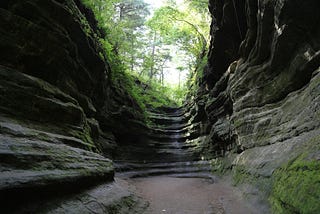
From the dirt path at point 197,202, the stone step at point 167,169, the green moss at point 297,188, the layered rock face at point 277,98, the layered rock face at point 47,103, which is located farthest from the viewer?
the stone step at point 167,169

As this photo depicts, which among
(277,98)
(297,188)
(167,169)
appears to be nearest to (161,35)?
(167,169)

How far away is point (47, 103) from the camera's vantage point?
654cm

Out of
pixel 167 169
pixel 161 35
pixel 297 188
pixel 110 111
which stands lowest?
pixel 297 188

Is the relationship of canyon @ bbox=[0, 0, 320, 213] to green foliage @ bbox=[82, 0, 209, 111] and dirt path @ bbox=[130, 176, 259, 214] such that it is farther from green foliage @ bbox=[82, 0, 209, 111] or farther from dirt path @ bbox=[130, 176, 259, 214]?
green foliage @ bbox=[82, 0, 209, 111]

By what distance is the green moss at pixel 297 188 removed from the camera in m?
3.12

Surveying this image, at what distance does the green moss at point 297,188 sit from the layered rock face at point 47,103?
3408 millimetres

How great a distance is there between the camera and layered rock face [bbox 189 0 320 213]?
4.12 metres

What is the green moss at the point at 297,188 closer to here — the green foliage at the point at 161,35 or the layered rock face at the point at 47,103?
the layered rock face at the point at 47,103

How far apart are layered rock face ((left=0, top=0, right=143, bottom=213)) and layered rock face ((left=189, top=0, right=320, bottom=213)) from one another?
3662 mm

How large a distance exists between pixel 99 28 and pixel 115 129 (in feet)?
21.5

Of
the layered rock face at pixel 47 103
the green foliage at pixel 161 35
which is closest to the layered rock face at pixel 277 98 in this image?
the layered rock face at pixel 47 103

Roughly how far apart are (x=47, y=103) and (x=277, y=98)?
24.5 feet

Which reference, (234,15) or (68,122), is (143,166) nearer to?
(68,122)

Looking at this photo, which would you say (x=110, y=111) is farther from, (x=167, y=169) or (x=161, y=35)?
(x=161, y=35)
